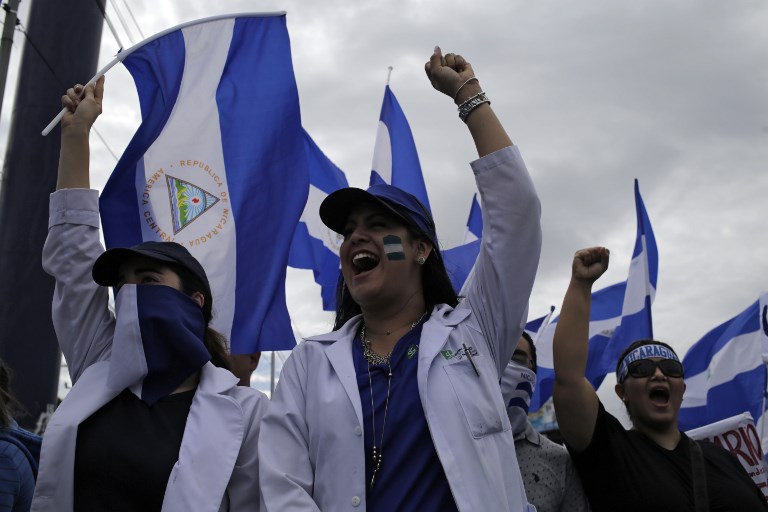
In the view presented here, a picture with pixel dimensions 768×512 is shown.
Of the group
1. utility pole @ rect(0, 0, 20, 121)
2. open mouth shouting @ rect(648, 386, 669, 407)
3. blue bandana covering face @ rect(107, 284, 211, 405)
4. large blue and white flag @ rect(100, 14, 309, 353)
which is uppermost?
utility pole @ rect(0, 0, 20, 121)

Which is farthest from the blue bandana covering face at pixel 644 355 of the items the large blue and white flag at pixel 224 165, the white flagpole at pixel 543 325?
the white flagpole at pixel 543 325

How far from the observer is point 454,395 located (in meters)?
2.40

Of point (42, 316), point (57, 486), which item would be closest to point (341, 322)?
point (57, 486)

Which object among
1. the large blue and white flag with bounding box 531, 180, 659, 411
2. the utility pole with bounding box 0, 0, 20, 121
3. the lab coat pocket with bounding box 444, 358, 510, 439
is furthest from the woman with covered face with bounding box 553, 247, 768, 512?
the utility pole with bounding box 0, 0, 20, 121

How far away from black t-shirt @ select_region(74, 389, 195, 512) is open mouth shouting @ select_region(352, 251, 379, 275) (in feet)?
2.49

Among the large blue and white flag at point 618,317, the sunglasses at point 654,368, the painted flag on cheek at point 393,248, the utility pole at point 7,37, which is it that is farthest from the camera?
the large blue and white flag at point 618,317

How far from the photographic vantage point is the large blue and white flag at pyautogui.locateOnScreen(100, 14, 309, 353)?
161 inches

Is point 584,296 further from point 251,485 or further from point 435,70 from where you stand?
point 251,485

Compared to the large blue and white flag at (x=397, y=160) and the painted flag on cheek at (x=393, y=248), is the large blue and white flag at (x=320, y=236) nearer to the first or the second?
the large blue and white flag at (x=397, y=160)

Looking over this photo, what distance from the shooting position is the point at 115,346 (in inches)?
108

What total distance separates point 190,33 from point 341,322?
7.48 feet

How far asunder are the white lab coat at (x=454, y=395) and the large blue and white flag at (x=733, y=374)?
6287 mm

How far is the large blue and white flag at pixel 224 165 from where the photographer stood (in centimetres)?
410

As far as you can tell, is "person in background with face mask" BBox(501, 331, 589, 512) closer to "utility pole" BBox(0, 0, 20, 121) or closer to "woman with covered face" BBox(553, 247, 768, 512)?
"woman with covered face" BBox(553, 247, 768, 512)
